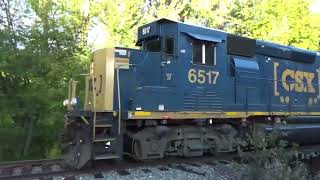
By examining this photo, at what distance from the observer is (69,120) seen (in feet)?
31.9

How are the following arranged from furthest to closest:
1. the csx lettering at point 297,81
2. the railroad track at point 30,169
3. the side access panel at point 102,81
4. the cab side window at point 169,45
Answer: the csx lettering at point 297,81 < the cab side window at point 169,45 < the side access panel at point 102,81 < the railroad track at point 30,169

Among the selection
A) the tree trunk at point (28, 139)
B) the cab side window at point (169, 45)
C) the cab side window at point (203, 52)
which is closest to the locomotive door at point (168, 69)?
the cab side window at point (169, 45)

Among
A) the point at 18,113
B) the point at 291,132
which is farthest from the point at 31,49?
the point at 291,132

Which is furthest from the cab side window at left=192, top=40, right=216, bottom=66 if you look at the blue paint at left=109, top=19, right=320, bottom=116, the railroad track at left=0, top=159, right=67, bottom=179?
the railroad track at left=0, top=159, right=67, bottom=179

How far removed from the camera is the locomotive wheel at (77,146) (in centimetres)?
890

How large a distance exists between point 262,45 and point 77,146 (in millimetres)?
6548

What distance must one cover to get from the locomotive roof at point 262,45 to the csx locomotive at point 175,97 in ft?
0.10

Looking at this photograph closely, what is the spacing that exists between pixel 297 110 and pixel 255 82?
7.53 feet

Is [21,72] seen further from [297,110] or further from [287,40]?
[287,40]

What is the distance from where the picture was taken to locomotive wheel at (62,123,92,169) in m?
8.90

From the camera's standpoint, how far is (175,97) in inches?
404

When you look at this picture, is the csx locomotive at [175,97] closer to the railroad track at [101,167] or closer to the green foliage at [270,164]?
the railroad track at [101,167]

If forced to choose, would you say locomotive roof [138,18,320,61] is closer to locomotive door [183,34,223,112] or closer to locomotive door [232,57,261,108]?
locomotive door [183,34,223,112]

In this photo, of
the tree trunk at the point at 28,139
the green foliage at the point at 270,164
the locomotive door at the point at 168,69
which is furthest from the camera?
the tree trunk at the point at 28,139
